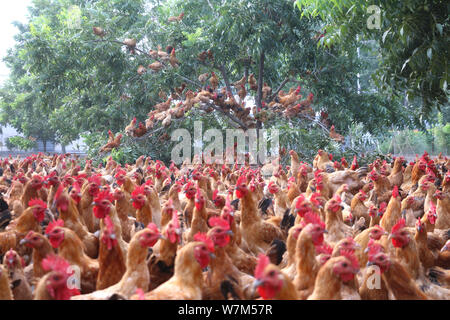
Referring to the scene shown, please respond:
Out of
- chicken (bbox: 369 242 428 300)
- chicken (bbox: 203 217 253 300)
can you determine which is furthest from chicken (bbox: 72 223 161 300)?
chicken (bbox: 369 242 428 300)

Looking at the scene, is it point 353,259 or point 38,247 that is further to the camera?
point 38,247

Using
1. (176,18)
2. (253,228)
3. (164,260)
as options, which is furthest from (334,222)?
(176,18)

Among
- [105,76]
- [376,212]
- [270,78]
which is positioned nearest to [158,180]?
[376,212]

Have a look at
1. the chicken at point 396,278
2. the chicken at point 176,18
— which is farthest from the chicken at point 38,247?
the chicken at point 176,18

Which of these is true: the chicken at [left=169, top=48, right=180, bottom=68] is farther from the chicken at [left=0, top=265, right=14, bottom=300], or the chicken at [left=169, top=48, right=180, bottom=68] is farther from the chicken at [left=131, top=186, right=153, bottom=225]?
the chicken at [left=0, top=265, right=14, bottom=300]

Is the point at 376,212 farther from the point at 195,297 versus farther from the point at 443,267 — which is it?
the point at 195,297

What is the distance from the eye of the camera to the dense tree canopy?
11305 millimetres

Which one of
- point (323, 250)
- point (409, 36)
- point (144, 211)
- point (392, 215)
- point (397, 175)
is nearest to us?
point (323, 250)

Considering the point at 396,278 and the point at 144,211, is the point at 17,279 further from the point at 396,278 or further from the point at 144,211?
the point at 396,278

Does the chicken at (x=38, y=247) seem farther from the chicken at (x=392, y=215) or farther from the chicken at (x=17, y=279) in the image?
the chicken at (x=392, y=215)

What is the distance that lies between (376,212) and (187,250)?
3.04m

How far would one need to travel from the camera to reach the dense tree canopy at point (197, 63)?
11305mm

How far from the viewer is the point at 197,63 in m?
13.7

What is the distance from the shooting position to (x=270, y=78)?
13.9 m
